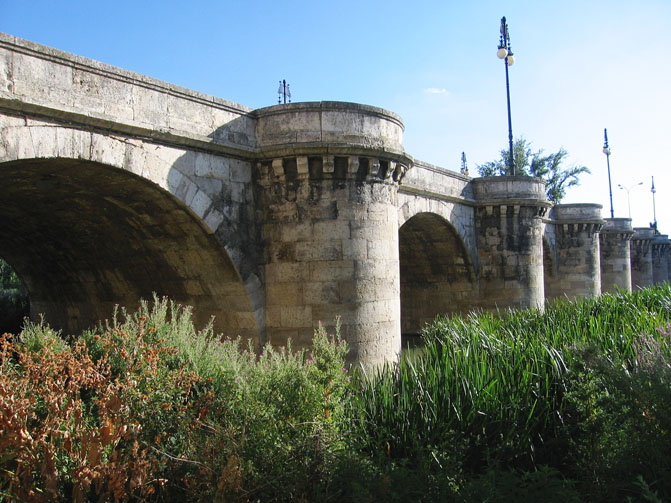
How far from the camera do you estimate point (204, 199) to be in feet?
23.2

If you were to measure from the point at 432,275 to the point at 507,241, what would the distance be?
2111mm

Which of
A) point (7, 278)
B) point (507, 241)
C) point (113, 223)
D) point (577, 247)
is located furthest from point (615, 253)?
point (7, 278)

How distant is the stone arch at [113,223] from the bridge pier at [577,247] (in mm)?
16618

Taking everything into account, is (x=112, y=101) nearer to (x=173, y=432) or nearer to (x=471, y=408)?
(x=173, y=432)

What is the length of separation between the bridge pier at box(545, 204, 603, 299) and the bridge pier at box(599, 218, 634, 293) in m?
4.76

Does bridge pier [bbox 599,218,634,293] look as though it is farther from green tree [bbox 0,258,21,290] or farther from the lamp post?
green tree [bbox 0,258,21,290]

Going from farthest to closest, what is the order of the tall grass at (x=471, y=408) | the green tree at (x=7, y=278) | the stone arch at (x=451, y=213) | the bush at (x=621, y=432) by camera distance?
the green tree at (x=7, y=278)
the stone arch at (x=451, y=213)
the tall grass at (x=471, y=408)
the bush at (x=621, y=432)

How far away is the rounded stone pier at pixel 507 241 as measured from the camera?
569 inches

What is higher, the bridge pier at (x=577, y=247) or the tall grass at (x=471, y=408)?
the bridge pier at (x=577, y=247)

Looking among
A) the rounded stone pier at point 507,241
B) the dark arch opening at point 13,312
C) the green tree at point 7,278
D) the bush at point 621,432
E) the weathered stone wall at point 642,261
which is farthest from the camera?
the weathered stone wall at point 642,261

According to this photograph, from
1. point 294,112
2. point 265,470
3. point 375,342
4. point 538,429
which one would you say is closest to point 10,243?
point 294,112

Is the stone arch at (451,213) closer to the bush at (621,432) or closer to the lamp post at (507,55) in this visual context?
the lamp post at (507,55)

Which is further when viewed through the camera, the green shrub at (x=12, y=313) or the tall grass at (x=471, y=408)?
the green shrub at (x=12, y=313)

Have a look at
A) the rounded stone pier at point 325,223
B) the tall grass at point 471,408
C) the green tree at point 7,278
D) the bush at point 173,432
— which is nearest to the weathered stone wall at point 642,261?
A: the rounded stone pier at point 325,223
